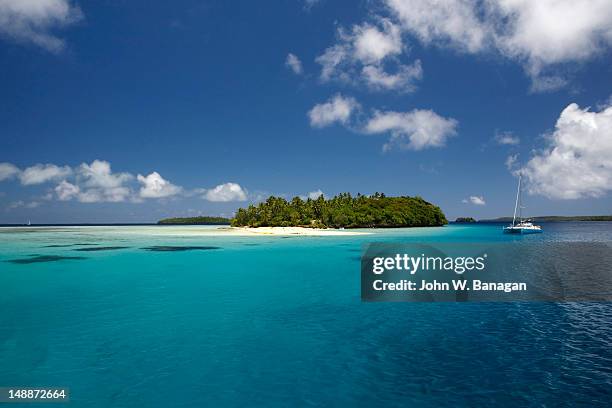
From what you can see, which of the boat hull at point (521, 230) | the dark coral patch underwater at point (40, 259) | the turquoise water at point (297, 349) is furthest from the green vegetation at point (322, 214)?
the turquoise water at point (297, 349)

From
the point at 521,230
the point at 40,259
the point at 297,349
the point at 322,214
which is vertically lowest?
the point at 297,349

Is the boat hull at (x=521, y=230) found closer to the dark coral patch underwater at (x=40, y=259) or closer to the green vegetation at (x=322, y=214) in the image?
the green vegetation at (x=322, y=214)

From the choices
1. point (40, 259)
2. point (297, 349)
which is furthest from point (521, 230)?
point (40, 259)

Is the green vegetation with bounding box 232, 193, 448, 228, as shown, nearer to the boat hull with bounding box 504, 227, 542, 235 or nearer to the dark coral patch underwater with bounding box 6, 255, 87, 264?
the boat hull with bounding box 504, 227, 542, 235

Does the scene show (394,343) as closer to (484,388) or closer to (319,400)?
(484,388)

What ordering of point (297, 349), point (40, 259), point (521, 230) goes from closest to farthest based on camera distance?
point (297, 349) → point (40, 259) → point (521, 230)

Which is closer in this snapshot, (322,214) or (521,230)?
(521,230)

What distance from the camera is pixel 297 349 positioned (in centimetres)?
1416

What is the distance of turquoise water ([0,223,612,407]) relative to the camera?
10508mm

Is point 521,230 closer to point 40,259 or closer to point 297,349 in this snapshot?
point 297,349

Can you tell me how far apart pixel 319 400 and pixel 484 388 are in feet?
15.2

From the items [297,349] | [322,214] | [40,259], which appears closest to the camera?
[297,349]

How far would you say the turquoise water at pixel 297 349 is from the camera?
10.5 meters

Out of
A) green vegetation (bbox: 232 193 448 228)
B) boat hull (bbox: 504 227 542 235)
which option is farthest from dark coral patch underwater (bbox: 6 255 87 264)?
boat hull (bbox: 504 227 542 235)
